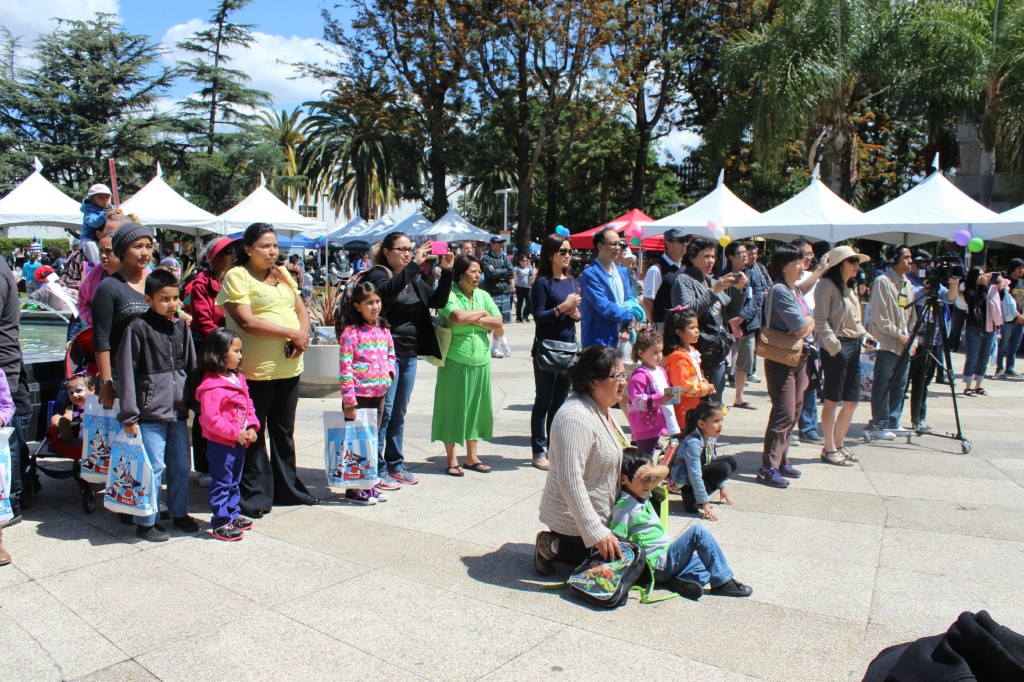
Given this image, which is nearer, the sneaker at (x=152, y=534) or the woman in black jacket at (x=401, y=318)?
the sneaker at (x=152, y=534)

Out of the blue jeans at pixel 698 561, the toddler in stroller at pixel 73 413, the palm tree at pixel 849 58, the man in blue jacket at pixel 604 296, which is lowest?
the blue jeans at pixel 698 561

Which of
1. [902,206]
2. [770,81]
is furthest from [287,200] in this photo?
[902,206]

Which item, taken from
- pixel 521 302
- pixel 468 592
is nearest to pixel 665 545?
pixel 468 592

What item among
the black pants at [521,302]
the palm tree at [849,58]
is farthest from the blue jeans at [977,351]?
the black pants at [521,302]

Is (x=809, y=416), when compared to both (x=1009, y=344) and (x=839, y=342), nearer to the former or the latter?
(x=839, y=342)

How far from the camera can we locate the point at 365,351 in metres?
5.33

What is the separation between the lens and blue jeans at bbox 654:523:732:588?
393 cm

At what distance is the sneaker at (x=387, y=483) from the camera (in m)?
5.78

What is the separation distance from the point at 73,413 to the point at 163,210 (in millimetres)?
10664

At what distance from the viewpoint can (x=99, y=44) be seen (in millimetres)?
33750

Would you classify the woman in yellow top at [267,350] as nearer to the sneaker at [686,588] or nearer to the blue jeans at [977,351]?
the sneaker at [686,588]

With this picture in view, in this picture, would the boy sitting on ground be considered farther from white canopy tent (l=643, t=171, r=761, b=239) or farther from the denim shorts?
white canopy tent (l=643, t=171, r=761, b=239)

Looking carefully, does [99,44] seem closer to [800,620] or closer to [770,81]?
[770,81]

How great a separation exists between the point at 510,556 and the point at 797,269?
339 cm
